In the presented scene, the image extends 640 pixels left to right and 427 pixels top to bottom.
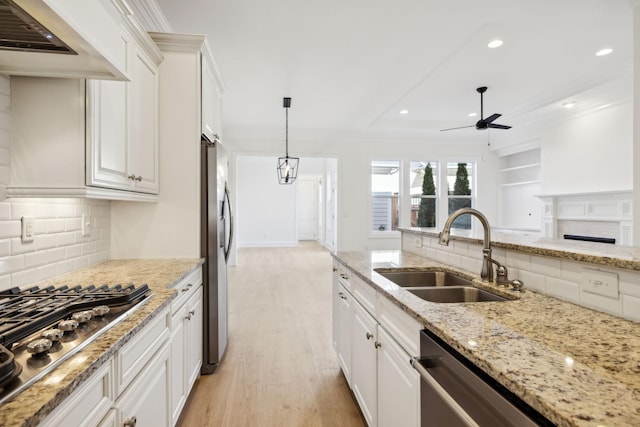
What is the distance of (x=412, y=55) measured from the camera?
3559mm

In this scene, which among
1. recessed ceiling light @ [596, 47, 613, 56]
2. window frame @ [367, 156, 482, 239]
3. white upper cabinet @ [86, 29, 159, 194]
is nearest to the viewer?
white upper cabinet @ [86, 29, 159, 194]

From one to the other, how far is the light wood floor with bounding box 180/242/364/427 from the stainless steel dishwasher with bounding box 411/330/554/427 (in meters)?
1.15

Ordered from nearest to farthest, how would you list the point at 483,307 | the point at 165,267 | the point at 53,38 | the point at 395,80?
1. the point at 53,38
2. the point at 483,307
3. the point at 165,267
4. the point at 395,80

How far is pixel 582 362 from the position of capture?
2.45ft

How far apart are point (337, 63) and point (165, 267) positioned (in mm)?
2861

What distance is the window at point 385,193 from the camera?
7355mm

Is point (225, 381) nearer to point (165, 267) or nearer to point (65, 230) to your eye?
point (165, 267)

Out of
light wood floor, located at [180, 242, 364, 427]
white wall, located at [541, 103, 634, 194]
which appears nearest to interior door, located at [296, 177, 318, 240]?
light wood floor, located at [180, 242, 364, 427]

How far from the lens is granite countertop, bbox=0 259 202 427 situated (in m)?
0.65

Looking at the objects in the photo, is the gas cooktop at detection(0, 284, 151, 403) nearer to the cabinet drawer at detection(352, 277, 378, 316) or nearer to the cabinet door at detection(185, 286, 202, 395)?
the cabinet door at detection(185, 286, 202, 395)

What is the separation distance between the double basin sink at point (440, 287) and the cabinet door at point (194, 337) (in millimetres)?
1174

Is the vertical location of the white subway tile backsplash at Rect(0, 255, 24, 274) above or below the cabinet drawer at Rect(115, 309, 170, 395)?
above

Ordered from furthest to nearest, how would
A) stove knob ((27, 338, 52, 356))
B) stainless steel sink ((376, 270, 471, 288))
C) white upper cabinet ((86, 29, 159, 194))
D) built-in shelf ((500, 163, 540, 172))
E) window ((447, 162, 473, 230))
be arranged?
window ((447, 162, 473, 230))
built-in shelf ((500, 163, 540, 172))
stainless steel sink ((376, 270, 471, 288))
white upper cabinet ((86, 29, 159, 194))
stove knob ((27, 338, 52, 356))

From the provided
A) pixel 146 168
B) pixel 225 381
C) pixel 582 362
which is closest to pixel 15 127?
Answer: pixel 146 168
